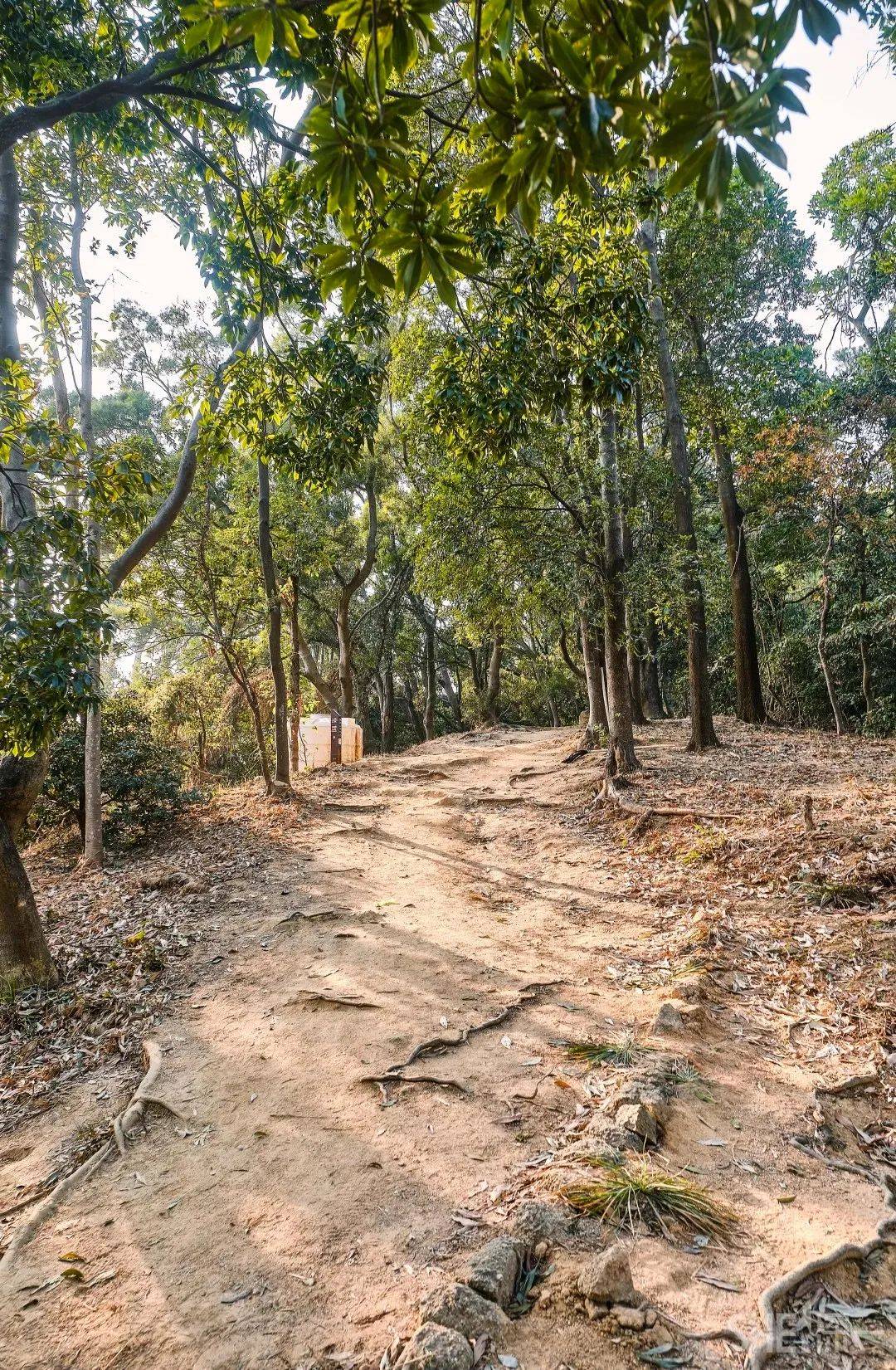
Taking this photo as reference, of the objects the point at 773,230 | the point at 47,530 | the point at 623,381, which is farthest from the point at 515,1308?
the point at 773,230

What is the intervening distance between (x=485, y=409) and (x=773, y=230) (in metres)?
14.9

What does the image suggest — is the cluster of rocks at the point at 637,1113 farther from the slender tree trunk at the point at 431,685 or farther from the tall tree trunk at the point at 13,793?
the slender tree trunk at the point at 431,685

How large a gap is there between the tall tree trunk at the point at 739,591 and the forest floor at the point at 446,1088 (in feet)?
18.0

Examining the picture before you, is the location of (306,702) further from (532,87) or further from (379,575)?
(532,87)

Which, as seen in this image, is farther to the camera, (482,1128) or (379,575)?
(379,575)

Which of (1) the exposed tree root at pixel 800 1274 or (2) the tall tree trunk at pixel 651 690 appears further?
(2) the tall tree trunk at pixel 651 690

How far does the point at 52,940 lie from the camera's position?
622 centimetres

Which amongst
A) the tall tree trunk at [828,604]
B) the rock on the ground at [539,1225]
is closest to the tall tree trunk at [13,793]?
the rock on the ground at [539,1225]

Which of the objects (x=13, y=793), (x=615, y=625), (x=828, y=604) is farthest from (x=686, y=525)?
(x=13, y=793)

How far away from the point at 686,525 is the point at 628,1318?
1106 cm

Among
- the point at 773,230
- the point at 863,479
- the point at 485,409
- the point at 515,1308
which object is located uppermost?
the point at 773,230

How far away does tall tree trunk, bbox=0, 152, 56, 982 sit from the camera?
5.22 m

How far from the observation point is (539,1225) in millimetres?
2461

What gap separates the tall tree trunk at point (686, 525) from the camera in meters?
11.0
